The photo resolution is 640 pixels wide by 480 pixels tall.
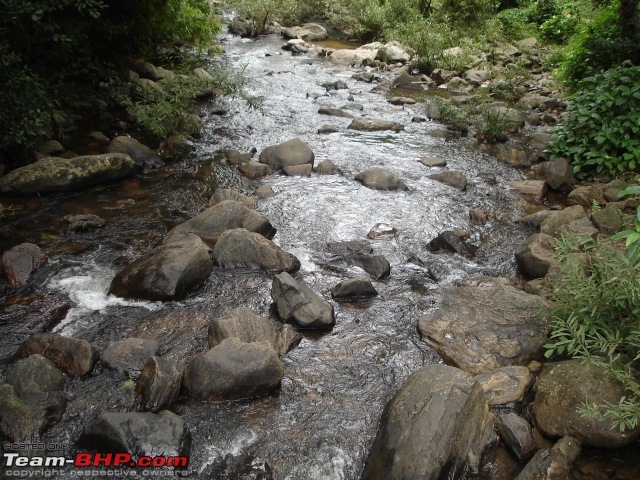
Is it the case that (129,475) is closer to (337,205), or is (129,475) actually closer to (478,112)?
(337,205)

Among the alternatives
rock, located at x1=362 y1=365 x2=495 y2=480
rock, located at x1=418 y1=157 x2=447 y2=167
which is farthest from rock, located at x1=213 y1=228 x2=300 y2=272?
rock, located at x1=418 y1=157 x2=447 y2=167

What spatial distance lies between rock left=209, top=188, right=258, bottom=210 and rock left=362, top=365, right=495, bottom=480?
13.6 ft

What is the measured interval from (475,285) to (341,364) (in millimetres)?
2021

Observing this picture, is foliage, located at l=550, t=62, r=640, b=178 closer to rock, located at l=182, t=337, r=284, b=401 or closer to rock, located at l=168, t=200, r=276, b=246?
rock, located at l=168, t=200, r=276, b=246

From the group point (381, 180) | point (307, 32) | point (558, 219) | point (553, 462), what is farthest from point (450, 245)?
point (307, 32)

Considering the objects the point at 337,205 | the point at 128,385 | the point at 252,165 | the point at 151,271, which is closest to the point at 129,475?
the point at 128,385

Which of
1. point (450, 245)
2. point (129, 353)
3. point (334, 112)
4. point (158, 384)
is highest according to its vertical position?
point (158, 384)

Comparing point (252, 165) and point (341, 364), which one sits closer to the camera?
point (341, 364)

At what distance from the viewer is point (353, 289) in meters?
5.41

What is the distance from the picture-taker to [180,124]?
9344 mm

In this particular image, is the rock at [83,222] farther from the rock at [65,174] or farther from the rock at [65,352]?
the rock at [65,352]

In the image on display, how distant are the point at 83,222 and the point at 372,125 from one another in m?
6.60

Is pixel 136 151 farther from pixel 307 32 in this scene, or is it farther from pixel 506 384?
pixel 307 32

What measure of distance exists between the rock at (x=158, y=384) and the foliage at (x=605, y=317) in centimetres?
299
